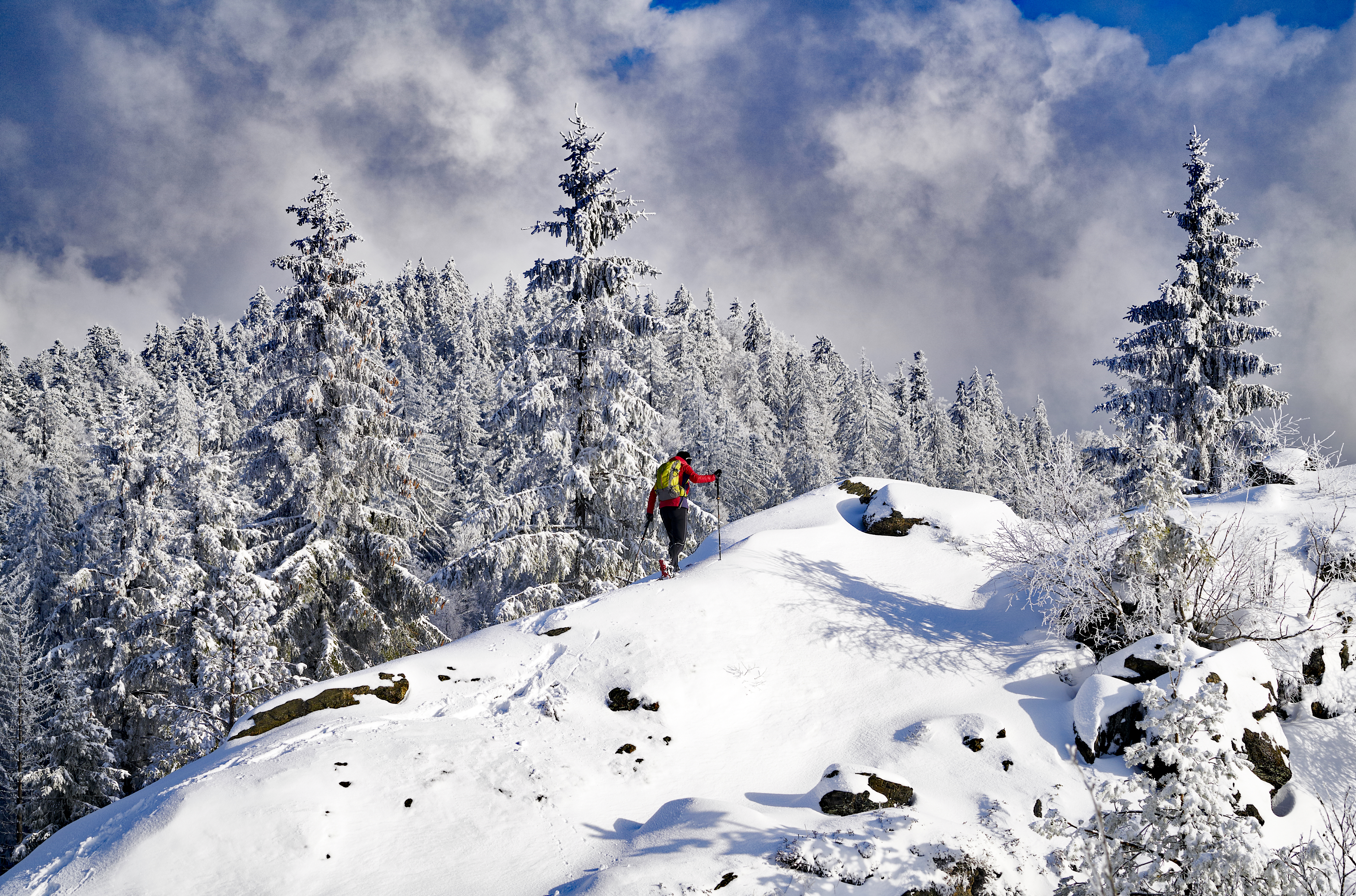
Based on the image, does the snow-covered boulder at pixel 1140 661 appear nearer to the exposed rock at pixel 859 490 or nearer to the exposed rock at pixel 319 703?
the exposed rock at pixel 859 490

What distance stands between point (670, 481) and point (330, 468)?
969 cm

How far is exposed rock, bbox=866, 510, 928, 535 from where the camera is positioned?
41.7ft

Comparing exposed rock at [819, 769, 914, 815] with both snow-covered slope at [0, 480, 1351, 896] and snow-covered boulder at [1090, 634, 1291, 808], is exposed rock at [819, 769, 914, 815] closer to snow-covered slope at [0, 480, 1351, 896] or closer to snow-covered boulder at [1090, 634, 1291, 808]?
snow-covered slope at [0, 480, 1351, 896]

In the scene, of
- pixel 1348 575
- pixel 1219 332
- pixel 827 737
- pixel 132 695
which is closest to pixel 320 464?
pixel 132 695

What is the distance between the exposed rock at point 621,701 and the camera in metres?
8.10

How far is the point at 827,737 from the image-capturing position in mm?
7863

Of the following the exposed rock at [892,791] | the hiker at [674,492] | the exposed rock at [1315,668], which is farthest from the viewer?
the hiker at [674,492]

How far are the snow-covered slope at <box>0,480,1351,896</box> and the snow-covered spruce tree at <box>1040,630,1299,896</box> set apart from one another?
4.64 ft

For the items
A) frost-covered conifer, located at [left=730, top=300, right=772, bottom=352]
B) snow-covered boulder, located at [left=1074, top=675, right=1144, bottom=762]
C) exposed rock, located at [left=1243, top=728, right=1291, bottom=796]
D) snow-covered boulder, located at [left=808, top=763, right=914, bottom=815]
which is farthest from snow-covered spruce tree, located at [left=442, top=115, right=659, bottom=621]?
frost-covered conifer, located at [left=730, top=300, right=772, bottom=352]

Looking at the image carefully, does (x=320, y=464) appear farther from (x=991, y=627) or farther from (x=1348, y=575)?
(x=1348, y=575)

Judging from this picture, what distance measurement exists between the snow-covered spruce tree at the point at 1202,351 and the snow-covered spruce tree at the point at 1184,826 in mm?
18555

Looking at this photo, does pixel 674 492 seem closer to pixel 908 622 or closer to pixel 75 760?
pixel 908 622

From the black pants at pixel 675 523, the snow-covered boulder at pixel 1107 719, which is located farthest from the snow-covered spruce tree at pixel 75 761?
the snow-covered boulder at pixel 1107 719

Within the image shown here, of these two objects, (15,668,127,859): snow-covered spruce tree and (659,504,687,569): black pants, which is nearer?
(659,504,687,569): black pants
